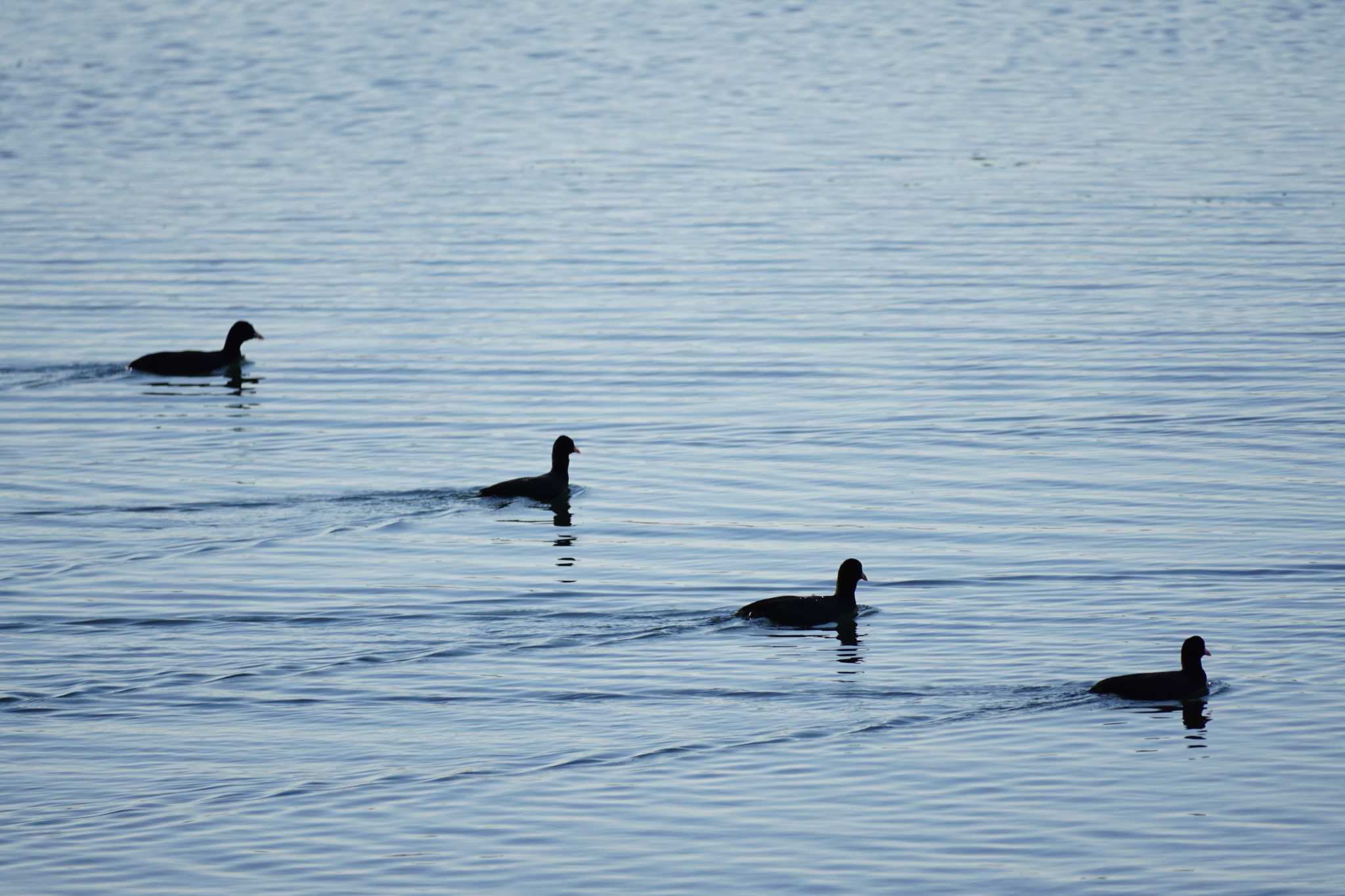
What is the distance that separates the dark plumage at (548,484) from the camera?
918 inches

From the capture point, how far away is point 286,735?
15969 mm

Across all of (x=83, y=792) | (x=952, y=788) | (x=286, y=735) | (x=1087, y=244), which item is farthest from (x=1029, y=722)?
(x=1087, y=244)

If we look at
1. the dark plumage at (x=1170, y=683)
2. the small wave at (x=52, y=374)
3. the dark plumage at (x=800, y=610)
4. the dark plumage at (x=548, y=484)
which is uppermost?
the small wave at (x=52, y=374)

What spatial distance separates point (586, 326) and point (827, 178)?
15.1 metres

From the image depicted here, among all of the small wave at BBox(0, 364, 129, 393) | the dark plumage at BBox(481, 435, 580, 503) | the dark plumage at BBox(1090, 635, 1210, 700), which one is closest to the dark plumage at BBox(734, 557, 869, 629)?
the dark plumage at BBox(1090, 635, 1210, 700)

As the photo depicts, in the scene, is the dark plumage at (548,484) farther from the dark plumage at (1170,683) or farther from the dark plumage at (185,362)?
the dark plumage at (1170,683)

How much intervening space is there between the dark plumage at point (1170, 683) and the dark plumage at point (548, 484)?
8.15 m

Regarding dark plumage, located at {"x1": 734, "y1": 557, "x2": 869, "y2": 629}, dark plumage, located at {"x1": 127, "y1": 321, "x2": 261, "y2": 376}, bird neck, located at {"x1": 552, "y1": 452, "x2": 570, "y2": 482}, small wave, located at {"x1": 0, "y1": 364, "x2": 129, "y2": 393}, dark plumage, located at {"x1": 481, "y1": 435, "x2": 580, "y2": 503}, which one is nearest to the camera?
dark plumage, located at {"x1": 734, "y1": 557, "x2": 869, "y2": 629}

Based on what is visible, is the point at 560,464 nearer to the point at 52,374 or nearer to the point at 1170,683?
the point at 1170,683

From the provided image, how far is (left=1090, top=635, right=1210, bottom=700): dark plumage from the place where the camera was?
16547mm

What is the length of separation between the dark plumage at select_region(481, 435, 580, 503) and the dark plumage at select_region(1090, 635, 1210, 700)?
8.15 meters

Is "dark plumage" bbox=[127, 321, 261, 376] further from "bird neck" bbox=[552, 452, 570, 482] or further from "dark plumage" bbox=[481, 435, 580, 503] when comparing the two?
"bird neck" bbox=[552, 452, 570, 482]

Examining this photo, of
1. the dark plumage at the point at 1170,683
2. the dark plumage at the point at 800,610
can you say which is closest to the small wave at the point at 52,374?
the dark plumage at the point at 800,610

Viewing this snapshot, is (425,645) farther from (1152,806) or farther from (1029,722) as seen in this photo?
(1152,806)
